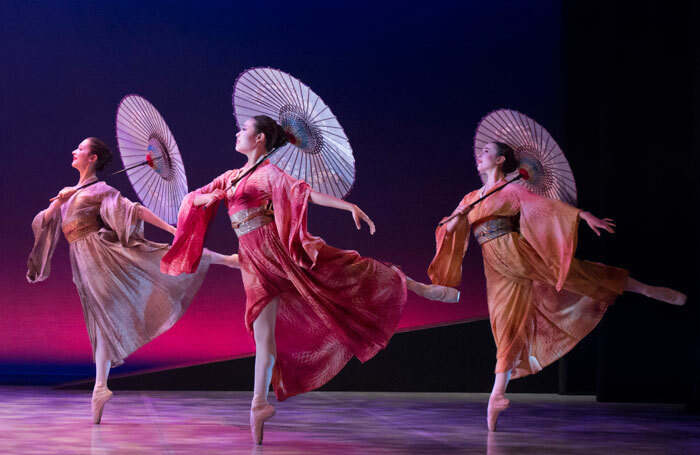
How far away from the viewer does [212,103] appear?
21.2 feet

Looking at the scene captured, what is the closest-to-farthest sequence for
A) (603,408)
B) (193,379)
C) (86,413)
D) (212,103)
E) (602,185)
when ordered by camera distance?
(86,413)
(603,408)
(602,185)
(193,379)
(212,103)

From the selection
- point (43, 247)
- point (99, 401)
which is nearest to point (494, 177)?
point (99, 401)

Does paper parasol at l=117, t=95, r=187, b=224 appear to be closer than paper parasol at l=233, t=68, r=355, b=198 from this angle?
No

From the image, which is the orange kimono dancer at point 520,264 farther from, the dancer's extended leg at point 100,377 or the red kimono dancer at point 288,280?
the dancer's extended leg at point 100,377

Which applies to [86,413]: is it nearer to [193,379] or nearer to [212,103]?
[193,379]

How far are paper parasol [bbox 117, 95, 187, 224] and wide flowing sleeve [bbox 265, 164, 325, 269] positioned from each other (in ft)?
2.39

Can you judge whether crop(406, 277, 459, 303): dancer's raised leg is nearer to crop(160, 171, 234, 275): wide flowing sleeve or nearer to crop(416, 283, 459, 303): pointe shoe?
crop(416, 283, 459, 303): pointe shoe

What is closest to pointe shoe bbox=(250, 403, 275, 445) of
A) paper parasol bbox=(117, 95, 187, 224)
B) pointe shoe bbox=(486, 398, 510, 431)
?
pointe shoe bbox=(486, 398, 510, 431)

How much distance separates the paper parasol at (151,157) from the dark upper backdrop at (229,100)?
2146 millimetres

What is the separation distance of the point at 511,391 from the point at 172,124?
331cm

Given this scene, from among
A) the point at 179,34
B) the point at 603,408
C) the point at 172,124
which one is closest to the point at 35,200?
the point at 172,124

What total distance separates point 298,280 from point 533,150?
A: 5.07ft

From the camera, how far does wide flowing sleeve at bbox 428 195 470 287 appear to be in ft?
14.2

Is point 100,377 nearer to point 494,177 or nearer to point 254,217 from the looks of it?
point 254,217
